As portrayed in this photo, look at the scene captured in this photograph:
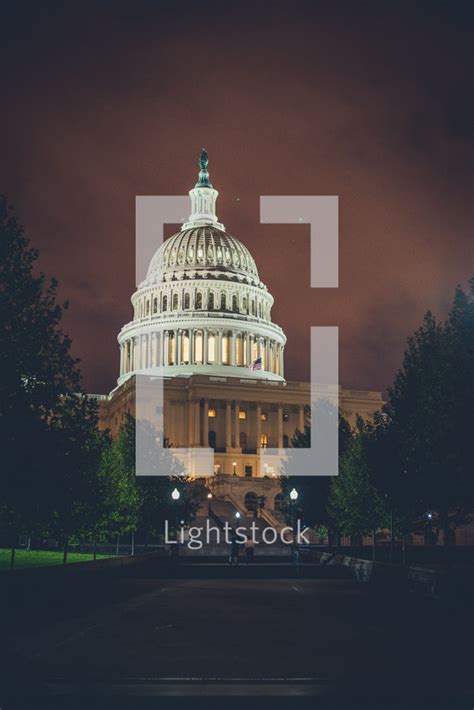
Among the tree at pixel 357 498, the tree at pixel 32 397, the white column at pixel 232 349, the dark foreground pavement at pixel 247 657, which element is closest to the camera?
the dark foreground pavement at pixel 247 657

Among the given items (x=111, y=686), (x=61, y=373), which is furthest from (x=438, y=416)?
(x=111, y=686)

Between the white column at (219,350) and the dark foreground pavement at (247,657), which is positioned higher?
the white column at (219,350)

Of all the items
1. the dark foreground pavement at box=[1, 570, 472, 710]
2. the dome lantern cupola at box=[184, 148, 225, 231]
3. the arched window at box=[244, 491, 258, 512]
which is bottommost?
the arched window at box=[244, 491, 258, 512]

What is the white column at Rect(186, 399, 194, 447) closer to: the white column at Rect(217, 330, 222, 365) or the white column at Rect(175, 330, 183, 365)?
the white column at Rect(175, 330, 183, 365)

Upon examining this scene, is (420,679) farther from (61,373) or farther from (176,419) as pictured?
(176,419)

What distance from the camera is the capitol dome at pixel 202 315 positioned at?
5482 inches

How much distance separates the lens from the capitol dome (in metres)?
139

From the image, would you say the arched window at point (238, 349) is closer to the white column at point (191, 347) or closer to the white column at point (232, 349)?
the white column at point (232, 349)

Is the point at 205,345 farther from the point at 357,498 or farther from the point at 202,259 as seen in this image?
the point at 357,498

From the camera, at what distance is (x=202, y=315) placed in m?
140

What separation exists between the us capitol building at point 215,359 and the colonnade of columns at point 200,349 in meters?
0.16

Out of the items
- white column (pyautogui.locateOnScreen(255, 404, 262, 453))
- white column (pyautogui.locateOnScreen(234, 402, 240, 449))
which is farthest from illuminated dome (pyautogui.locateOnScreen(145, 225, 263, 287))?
white column (pyautogui.locateOnScreen(234, 402, 240, 449))

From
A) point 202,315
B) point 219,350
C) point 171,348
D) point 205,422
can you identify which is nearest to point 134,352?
point 171,348

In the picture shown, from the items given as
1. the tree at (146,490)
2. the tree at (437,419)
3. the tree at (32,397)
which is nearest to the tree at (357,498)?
the tree at (437,419)
